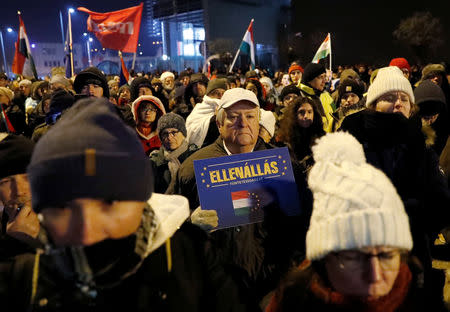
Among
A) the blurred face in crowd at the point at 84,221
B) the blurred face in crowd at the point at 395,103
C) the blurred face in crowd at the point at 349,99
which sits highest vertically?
the blurred face in crowd at the point at 395,103

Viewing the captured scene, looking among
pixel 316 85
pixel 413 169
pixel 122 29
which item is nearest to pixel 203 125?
pixel 413 169

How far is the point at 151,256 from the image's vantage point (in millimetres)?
1429

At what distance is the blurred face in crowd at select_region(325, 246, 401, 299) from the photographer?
1418 millimetres

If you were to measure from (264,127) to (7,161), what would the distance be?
2.76 metres

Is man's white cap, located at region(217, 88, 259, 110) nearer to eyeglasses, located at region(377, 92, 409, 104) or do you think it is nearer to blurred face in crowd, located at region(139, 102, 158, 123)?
eyeglasses, located at region(377, 92, 409, 104)

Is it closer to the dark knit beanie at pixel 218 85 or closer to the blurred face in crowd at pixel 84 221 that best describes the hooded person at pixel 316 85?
the dark knit beanie at pixel 218 85

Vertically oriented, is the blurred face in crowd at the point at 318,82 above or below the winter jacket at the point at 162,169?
above

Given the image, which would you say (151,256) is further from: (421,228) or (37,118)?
(37,118)

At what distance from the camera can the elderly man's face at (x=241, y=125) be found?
2.76m

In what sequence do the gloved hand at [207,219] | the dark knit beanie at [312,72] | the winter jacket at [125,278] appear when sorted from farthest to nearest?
1. the dark knit beanie at [312,72]
2. the gloved hand at [207,219]
3. the winter jacket at [125,278]

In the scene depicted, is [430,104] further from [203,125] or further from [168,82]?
[168,82]

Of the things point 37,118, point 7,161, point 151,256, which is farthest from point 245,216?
point 37,118

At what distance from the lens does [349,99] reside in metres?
6.20

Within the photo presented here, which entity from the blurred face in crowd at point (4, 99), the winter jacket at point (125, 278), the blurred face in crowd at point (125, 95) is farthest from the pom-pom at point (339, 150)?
the blurred face in crowd at point (4, 99)
